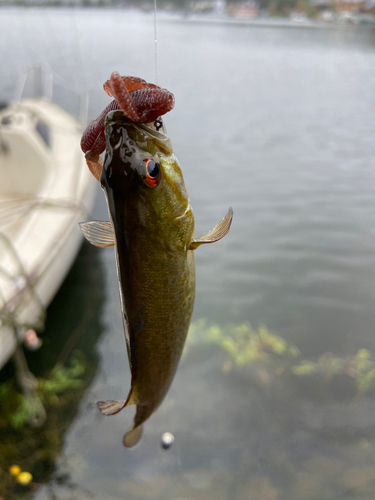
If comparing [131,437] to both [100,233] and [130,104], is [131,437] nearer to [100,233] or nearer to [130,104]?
[100,233]

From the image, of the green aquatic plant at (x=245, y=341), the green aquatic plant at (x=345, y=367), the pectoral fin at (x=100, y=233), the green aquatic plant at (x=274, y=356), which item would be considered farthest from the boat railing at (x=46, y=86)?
the pectoral fin at (x=100, y=233)

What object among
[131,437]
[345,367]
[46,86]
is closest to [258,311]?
[345,367]

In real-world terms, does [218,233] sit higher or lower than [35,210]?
higher

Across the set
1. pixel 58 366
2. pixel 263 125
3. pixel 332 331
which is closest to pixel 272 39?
pixel 263 125

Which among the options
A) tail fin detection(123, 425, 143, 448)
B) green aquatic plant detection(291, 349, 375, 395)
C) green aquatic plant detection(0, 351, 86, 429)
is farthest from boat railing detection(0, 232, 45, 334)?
green aquatic plant detection(291, 349, 375, 395)

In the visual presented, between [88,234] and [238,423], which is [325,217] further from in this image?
[88,234]

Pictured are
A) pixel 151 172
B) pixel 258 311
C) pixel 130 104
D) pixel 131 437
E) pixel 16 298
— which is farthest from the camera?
pixel 258 311

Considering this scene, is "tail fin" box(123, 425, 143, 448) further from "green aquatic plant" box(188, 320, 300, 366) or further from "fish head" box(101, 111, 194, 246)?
"green aquatic plant" box(188, 320, 300, 366)

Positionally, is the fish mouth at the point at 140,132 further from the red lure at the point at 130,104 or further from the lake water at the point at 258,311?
the lake water at the point at 258,311
